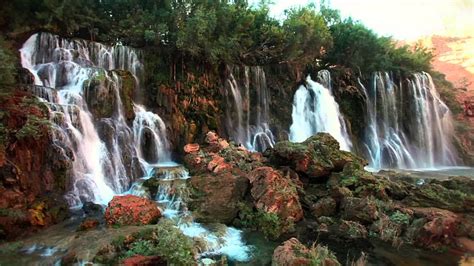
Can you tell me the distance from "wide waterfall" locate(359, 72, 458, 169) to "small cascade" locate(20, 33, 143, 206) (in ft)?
56.2

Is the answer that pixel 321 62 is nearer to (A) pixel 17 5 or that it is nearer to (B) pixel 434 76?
(B) pixel 434 76

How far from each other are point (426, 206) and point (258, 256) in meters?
6.00

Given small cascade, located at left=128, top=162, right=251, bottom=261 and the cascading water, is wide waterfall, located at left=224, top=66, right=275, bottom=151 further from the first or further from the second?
small cascade, located at left=128, top=162, right=251, bottom=261

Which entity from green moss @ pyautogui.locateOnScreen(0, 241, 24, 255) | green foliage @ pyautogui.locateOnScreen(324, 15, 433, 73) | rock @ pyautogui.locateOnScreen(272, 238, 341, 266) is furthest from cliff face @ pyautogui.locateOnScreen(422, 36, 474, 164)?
green moss @ pyautogui.locateOnScreen(0, 241, 24, 255)

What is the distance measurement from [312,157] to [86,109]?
8345 millimetres

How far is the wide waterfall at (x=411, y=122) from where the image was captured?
82.9ft

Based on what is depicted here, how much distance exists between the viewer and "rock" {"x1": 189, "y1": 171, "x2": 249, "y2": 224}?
31.7 feet

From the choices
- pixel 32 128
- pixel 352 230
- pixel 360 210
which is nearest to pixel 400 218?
pixel 360 210

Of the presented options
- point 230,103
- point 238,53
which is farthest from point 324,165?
point 238,53

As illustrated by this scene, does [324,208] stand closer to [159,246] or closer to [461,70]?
[159,246]

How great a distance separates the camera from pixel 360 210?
9.62 metres

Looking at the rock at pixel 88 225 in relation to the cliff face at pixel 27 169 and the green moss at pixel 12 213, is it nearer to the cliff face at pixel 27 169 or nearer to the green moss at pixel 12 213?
the cliff face at pixel 27 169

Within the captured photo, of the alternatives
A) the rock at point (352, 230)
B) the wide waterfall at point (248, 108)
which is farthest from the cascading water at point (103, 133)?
the wide waterfall at point (248, 108)

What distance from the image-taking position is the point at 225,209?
9.84 m
